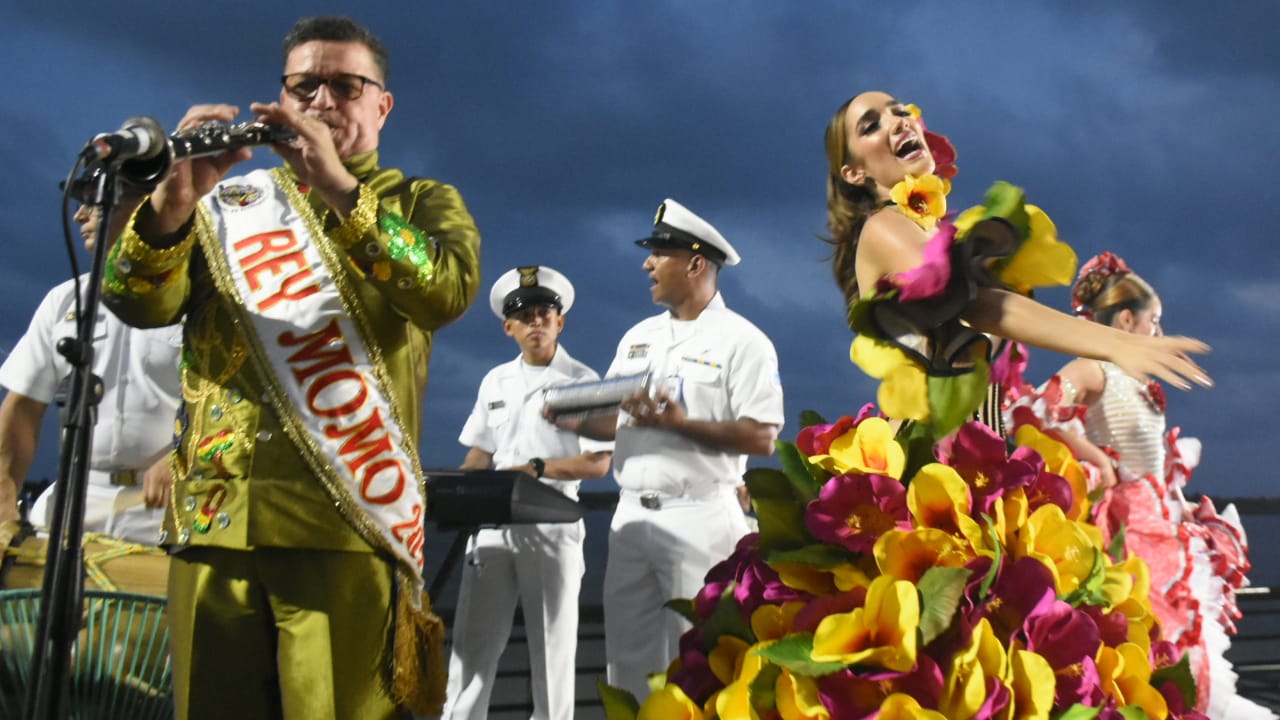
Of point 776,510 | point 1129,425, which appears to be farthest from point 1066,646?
point 1129,425

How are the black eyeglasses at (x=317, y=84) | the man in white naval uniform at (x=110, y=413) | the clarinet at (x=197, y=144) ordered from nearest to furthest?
1. the clarinet at (x=197, y=144)
2. the black eyeglasses at (x=317, y=84)
3. the man in white naval uniform at (x=110, y=413)

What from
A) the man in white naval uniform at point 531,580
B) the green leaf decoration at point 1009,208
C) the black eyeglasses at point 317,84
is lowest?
the man in white naval uniform at point 531,580

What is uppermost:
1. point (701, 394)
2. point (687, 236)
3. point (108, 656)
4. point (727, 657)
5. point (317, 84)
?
point (687, 236)

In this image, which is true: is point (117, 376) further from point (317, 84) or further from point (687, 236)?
point (687, 236)

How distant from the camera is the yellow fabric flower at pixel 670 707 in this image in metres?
1.71

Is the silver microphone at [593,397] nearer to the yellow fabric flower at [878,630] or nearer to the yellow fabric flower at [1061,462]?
the yellow fabric flower at [1061,462]

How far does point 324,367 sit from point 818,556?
2.73ft

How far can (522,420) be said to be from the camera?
14.7 feet

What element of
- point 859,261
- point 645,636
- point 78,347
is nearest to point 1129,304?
point 645,636

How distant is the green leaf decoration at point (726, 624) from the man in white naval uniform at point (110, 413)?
51.8 inches

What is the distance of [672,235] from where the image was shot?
3834 mm

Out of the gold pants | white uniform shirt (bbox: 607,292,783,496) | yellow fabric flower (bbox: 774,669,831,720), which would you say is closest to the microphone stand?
the gold pants

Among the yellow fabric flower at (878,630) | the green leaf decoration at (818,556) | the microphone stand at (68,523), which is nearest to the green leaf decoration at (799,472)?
the green leaf decoration at (818,556)

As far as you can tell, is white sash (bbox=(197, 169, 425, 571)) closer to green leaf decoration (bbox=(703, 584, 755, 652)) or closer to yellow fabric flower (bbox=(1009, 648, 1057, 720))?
green leaf decoration (bbox=(703, 584, 755, 652))
